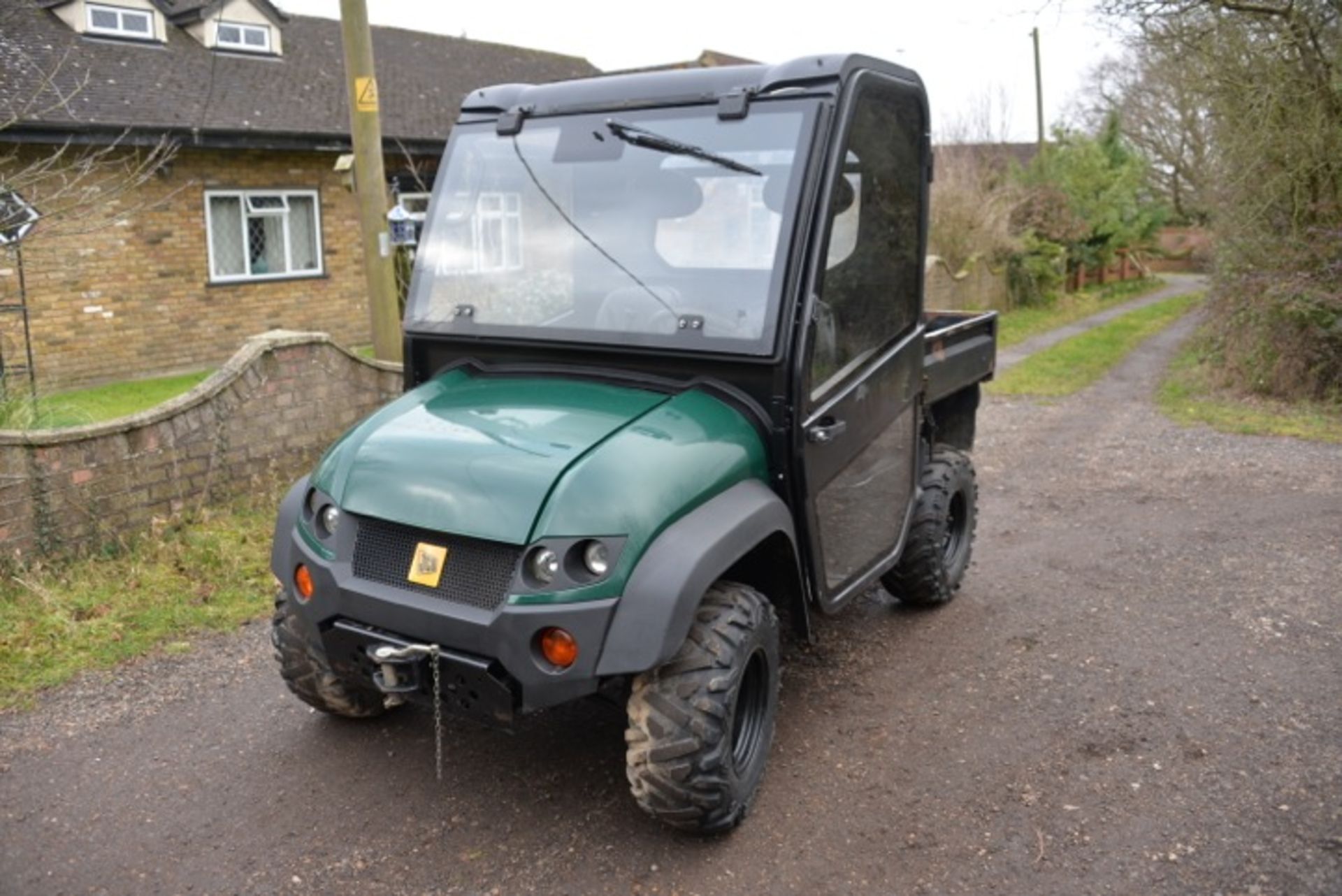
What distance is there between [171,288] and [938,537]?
12.1 metres

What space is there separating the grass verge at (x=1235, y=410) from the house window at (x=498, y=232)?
832 cm

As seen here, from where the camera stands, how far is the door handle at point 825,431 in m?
3.84

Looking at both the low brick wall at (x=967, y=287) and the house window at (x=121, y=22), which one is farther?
the low brick wall at (x=967, y=287)

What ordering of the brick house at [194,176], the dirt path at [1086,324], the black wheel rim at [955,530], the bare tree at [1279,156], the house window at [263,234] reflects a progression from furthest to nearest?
the dirt path at [1086,324]
the house window at [263,234]
the brick house at [194,176]
the bare tree at [1279,156]
the black wheel rim at [955,530]

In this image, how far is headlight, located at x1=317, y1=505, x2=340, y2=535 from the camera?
3529 mm

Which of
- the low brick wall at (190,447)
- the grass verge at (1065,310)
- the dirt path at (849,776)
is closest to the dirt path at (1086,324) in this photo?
the grass verge at (1065,310)

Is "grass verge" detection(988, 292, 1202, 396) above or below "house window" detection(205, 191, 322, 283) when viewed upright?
below

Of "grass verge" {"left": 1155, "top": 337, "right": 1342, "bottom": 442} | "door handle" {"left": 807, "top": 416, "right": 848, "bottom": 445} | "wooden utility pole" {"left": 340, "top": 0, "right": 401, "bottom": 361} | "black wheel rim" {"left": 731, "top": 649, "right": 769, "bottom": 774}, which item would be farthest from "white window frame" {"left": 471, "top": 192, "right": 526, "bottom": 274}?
"grass verge" {"left": 1155, "top": 337, "right": 1342, "bottom": 442}

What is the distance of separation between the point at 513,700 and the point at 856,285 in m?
1.98

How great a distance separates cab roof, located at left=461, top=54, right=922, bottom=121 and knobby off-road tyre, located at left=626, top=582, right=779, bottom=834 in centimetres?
176

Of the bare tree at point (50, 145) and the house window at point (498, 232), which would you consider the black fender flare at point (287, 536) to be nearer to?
the house window at point (498, 232)

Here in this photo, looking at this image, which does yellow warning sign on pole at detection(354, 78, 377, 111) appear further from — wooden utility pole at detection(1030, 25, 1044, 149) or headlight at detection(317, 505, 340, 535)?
wooden utility pole at detection(1030, 25, 1044, 149)

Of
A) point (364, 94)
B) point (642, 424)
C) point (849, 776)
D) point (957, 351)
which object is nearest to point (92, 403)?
point (364, 94)

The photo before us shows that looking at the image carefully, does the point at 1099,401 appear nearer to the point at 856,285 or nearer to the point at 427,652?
the point at 856,285
